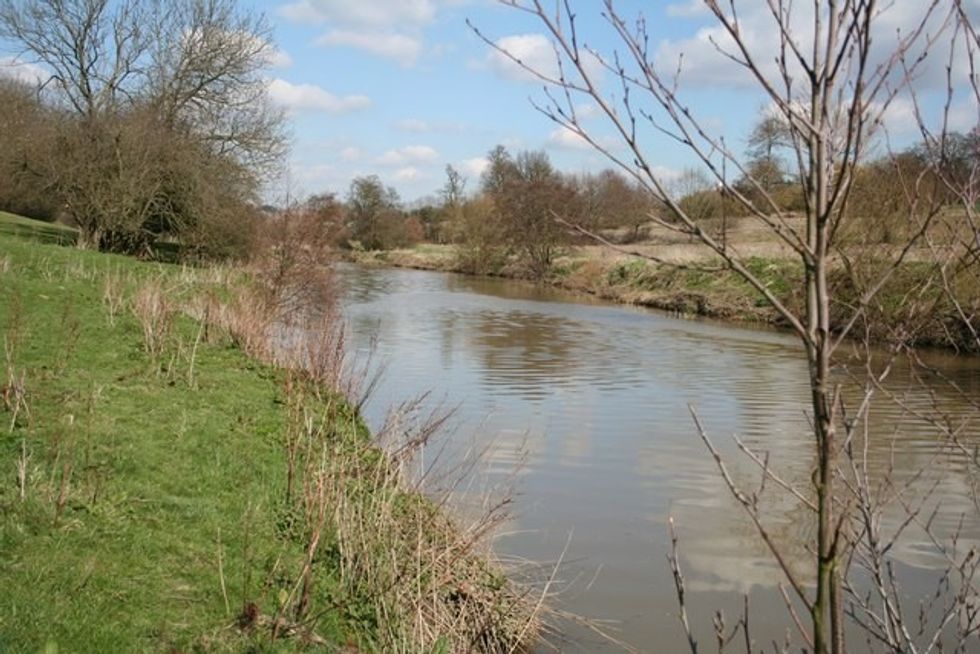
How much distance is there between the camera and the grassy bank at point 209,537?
417cm

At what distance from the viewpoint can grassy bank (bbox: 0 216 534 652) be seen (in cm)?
417

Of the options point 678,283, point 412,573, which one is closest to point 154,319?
point 412,573

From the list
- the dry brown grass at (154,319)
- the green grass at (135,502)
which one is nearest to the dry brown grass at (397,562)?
the green grass at (135,502)

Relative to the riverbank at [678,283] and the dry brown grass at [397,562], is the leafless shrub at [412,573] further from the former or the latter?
the riverbank at [678,283]

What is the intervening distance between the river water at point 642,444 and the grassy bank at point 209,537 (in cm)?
124

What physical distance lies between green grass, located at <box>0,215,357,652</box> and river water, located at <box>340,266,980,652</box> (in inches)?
84.7

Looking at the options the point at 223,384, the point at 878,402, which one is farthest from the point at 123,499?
the point at 878,402

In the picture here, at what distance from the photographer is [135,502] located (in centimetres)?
553

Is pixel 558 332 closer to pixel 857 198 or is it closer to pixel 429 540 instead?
pixel 429 540

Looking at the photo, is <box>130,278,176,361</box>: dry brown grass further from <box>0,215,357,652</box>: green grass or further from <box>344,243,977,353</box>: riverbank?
<box>344,243,977,353</box>: riverbank

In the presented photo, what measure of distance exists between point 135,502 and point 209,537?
587 mm

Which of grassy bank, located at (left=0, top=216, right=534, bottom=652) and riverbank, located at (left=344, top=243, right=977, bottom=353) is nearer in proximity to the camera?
grassy bank, located at (left=0, top=216, right=534, bottom=652)

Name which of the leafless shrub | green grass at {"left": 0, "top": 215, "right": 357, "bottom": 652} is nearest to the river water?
the leafless shrub

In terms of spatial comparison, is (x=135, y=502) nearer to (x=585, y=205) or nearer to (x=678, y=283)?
(x=678, y=283)
